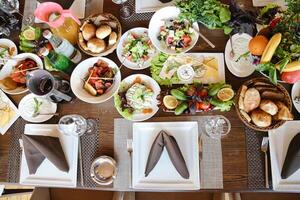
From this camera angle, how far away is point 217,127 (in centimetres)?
115

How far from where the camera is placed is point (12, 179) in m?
1.24

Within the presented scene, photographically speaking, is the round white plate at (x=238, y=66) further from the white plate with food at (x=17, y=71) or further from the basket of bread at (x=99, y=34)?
the white plate with food at (x=17, y=71)

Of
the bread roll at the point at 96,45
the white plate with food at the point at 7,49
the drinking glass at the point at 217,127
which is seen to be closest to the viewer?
the drinking glass at the point at 217,127

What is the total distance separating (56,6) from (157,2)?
1.44 ft

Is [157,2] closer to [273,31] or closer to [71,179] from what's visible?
[273,31]

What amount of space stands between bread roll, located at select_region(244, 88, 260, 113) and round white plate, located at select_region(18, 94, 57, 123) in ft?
2.56

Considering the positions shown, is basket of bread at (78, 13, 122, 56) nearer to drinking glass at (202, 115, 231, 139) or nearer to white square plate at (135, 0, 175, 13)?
white square plate at (135, 0, 175, 13)

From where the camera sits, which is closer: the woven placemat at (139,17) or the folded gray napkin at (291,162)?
the folded gray napkin at (291,162)

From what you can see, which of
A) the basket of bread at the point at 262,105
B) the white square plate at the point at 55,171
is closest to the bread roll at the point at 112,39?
the white square plate at the point at 55,171

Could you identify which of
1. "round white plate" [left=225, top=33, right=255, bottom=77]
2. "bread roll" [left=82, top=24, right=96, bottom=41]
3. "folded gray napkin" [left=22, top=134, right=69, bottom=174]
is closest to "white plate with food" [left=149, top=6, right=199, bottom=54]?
"round white plate" [left=225, top=33, right=255, bottom=77]

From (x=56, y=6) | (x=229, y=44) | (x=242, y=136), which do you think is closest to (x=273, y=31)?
(x=229, y=44)

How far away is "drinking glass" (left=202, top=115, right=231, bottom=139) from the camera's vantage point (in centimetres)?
115

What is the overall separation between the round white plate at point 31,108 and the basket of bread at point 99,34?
28 cm

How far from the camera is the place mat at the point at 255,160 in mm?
1090
